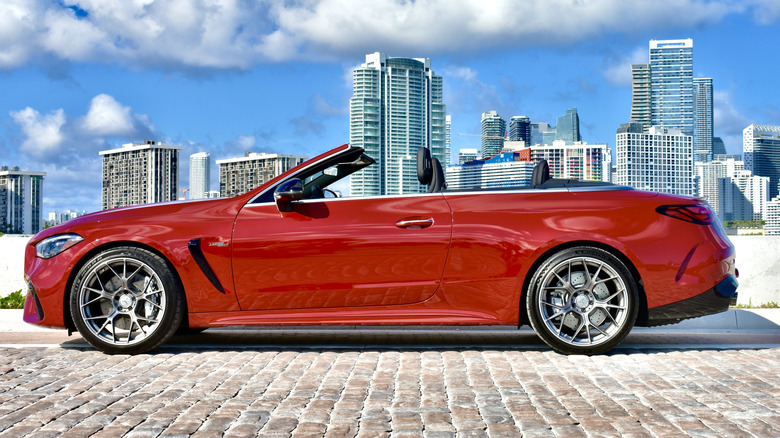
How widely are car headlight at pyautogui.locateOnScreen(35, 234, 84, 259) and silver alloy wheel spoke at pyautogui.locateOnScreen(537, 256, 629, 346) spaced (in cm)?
331

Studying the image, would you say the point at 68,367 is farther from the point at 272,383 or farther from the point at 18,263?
the point at 18,263

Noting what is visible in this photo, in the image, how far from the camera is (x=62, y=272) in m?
5.45

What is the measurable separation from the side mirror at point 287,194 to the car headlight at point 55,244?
1.45m

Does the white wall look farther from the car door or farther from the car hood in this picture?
the car hood

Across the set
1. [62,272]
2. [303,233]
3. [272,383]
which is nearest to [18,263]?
[62,272]

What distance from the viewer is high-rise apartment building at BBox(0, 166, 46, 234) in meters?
174

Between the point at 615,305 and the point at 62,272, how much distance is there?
3.86 metres

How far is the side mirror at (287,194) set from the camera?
17.2 ft

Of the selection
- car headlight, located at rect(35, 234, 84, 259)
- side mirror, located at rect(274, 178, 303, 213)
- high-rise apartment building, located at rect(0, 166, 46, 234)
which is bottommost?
car headlight, located at rect(35, 234, 84, 259)

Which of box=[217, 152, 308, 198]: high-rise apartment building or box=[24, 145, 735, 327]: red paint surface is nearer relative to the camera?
box=[24, 145, 735, 327]: red paint surface

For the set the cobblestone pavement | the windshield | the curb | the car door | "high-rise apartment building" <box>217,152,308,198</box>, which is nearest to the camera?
the cobblestone pavement

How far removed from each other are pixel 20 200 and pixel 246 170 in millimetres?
58097

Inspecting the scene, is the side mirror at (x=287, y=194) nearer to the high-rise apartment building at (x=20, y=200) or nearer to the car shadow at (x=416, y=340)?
the car shadow at (x=416, y=340)

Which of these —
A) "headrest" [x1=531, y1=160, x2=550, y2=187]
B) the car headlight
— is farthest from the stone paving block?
"headrest" [x1=531, y1=160, x2=550, y2=187]
